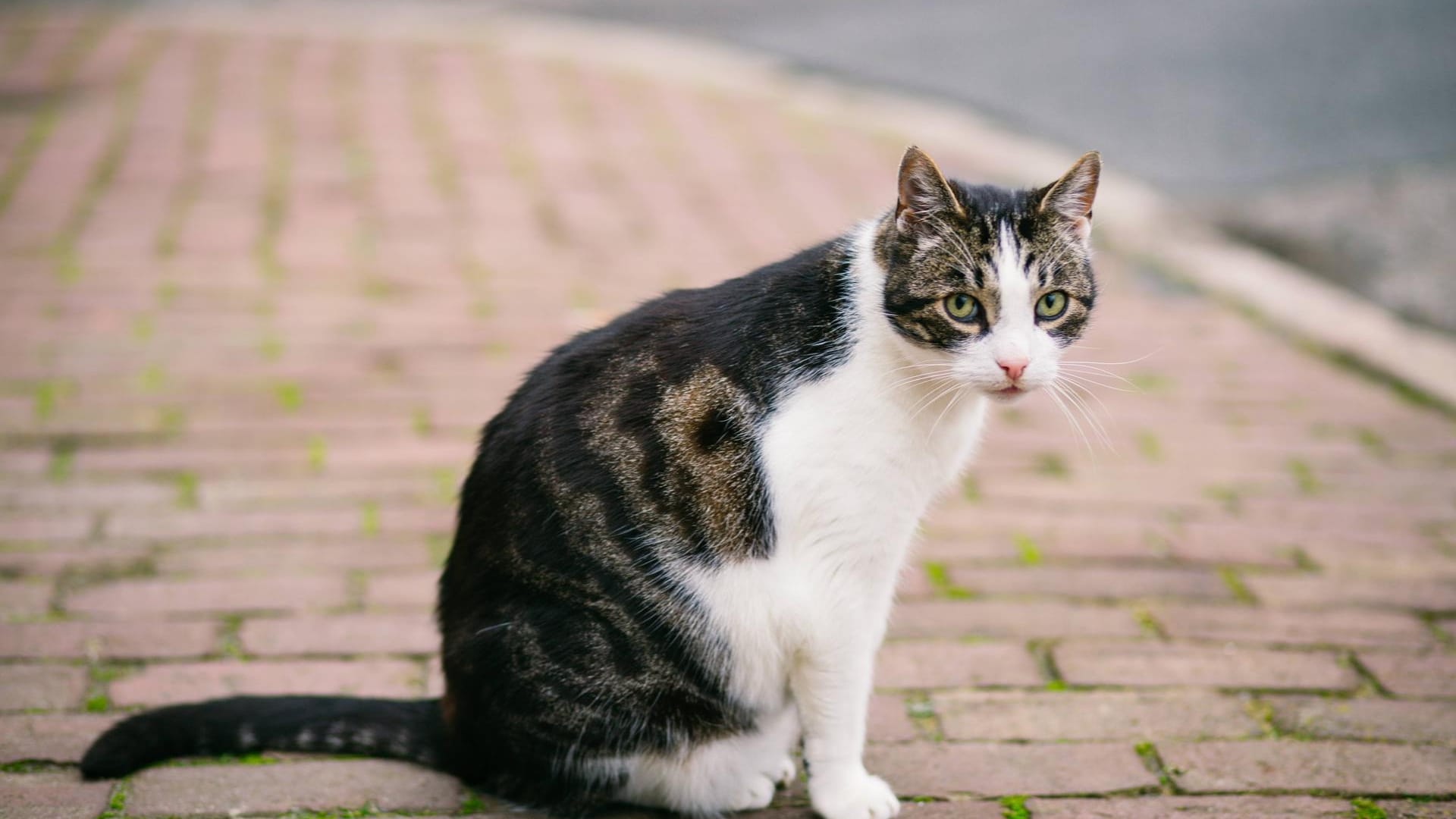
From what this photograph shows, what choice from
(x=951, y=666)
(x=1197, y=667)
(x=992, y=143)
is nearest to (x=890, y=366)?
(x=951, y=666)

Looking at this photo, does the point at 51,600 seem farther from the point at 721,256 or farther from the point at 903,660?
the point at 721,256

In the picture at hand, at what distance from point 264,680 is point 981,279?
1.81m

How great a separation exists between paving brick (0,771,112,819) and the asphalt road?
530 cm

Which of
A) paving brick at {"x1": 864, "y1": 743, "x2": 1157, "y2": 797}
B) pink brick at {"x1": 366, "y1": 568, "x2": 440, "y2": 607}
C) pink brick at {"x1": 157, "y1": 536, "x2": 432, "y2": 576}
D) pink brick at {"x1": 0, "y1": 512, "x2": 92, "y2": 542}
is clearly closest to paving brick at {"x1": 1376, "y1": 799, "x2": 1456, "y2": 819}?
paving brick at {"x1": 864, "y1": 743, "x2": 1157, "y2": 797}

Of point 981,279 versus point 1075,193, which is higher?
point 1075,193

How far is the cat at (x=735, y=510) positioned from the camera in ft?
7.79

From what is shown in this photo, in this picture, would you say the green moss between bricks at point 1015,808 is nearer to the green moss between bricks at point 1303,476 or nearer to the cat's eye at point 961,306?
the cat's eye at point 961,306

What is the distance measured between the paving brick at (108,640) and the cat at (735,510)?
0.51m

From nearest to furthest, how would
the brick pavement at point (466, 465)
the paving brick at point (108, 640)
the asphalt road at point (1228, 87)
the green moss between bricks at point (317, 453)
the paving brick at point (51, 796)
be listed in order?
1. the paving brick at point (51, 796)
2. the brick pavement at point (466, 465)
3. the paving brick at point (108, 640)
4. the green moss between bricks at point (317, 453)
5. the asphalt road at point (1228, 87)

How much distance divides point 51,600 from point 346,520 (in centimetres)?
78

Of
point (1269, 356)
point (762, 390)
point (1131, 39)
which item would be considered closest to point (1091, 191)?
point (762, 390)

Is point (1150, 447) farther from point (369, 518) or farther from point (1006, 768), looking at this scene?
point (369, 518)

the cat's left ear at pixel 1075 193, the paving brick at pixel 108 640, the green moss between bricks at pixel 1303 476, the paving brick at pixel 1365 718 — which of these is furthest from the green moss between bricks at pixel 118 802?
the green moss between bricks at pixel 1303 476

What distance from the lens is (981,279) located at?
2352 mm
